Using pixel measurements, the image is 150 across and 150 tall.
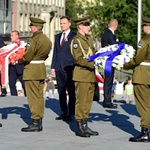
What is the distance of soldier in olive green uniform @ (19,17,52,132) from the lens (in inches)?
576

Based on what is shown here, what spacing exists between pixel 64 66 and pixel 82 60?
8.58 feet

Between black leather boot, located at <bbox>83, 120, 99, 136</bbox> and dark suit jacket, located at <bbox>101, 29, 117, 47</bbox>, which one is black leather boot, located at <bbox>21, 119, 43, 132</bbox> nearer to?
black leather boot, located at <bbox>83, 120, 99, 136</bbox>

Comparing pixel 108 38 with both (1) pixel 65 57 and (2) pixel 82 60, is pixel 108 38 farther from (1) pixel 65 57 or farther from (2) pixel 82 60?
(2) pixel 82 60

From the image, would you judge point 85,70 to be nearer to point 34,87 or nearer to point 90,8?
point 34,87

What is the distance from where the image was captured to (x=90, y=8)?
276 ft

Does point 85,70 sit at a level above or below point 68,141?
above

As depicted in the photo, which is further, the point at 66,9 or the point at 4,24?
the point at 66,9

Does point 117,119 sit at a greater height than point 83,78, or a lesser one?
lesser

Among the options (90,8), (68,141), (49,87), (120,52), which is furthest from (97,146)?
(90,8)

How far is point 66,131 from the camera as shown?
1496cm

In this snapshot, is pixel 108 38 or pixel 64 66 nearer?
pixel 64 66

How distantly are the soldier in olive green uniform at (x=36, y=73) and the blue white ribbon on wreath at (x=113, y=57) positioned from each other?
103 centimetres

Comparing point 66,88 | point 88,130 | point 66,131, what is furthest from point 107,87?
point 88,130

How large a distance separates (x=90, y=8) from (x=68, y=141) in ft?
233
